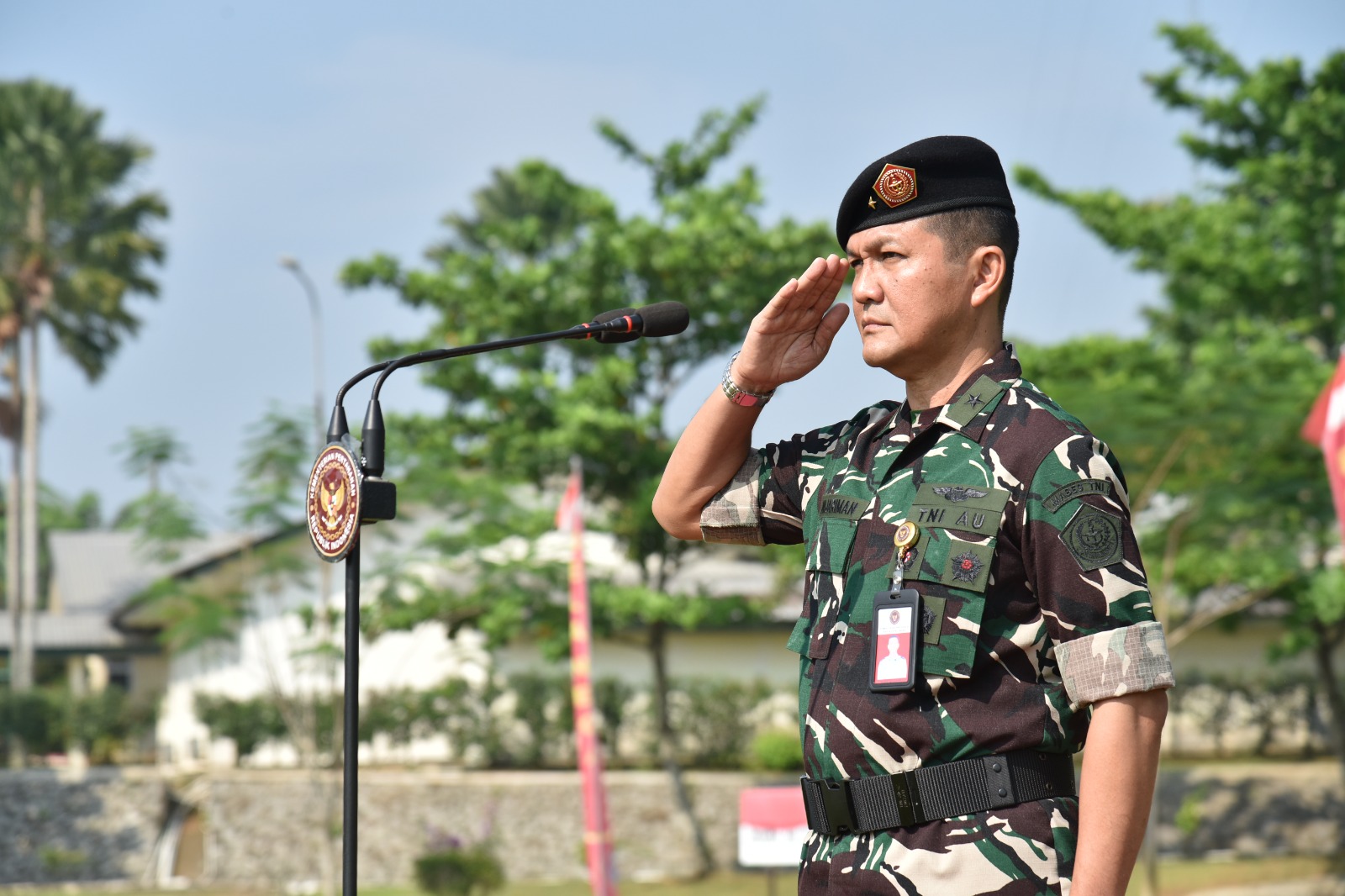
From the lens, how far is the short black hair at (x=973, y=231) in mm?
2420

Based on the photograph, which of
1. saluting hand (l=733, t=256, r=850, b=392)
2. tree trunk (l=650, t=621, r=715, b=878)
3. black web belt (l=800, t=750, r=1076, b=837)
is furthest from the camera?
tree trunk (l=650, t=621, r=715, b=878)

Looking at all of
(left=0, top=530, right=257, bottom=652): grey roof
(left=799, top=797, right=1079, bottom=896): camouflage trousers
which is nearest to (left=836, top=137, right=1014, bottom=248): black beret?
(left=799, top=797, right=1079, bottom=896): camouflage trousers

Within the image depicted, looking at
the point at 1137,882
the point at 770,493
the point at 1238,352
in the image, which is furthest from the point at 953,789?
the point at 1137,882

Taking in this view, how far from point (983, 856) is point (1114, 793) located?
0.22 metres

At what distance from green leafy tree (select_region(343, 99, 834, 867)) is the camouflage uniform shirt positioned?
1460 cm

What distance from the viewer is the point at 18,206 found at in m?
34.9

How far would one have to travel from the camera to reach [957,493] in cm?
228

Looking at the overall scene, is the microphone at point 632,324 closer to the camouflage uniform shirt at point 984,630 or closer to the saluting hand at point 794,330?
the saluting hand at point 794,330

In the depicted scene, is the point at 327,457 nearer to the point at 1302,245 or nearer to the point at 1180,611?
the point at 1302,245

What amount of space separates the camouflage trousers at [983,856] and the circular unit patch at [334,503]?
3.85 ft

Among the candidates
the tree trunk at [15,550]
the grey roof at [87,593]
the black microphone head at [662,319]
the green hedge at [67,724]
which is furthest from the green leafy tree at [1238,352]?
the tree trunk at [15,550]

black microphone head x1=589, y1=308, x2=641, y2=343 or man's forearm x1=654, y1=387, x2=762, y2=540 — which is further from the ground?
black microphone head x1=589, y1=308, x2=641, y2=343

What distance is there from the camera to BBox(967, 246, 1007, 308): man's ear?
2.43 m

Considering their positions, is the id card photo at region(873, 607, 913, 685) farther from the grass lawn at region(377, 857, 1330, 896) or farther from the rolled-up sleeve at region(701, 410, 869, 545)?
the grass lawn at region(377, 857, 1330, 896)
